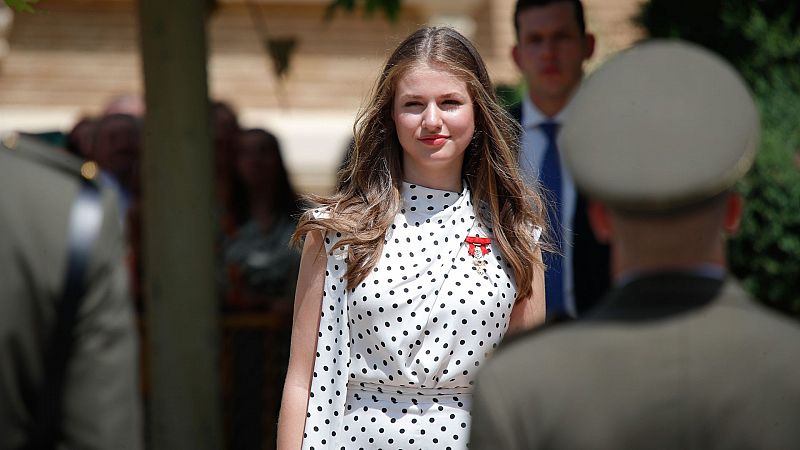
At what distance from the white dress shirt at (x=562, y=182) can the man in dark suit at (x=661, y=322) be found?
2.18m

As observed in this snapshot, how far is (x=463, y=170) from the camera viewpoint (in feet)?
11.4

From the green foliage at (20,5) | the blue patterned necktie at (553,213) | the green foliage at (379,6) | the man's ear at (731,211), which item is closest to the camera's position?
the man's ear at (731,211)

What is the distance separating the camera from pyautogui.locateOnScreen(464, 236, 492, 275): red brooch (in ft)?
10.6

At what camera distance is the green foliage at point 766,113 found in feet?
23.3

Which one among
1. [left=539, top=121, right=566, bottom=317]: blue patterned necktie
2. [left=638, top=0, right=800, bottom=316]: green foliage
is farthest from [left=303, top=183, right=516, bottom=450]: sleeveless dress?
[left=638, top=0, right=800, bottom=316]: green foliage

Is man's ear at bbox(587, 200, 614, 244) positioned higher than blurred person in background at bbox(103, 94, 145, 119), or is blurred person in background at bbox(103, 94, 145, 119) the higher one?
man's ear at bbox(587, 200, 614, 244)

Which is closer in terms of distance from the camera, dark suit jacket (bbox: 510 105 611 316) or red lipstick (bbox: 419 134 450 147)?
red lipstick (bbox: 419 134 450 147)

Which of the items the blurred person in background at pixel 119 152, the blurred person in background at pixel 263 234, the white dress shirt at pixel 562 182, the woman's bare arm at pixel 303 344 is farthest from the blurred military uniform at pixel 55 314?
the blurred person in background at pixel 119 152

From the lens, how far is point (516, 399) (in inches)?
72.0

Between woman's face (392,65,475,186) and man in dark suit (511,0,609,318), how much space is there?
84cm

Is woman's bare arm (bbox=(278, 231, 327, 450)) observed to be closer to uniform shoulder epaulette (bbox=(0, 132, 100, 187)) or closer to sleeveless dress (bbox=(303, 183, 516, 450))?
sleeveless dress (bbox=(303, 183, 516, 450))

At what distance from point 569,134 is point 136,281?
467cm

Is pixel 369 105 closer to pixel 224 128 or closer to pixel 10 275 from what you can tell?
pixel 10 275

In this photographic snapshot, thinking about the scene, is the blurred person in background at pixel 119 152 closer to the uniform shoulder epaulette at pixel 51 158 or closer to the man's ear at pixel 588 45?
the man's ear at pixel 588 45
